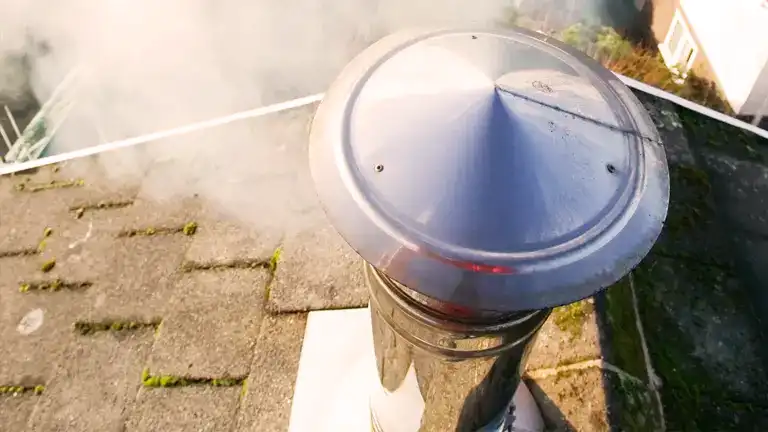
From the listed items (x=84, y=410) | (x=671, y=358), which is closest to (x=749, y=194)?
(x=671, y=358)

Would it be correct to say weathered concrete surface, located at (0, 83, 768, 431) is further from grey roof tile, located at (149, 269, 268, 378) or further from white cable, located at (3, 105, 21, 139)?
white cable, located at (3, 105, 21, 139)

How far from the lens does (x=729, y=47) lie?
11.4 feet

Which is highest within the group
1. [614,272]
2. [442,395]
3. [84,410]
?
[614,272]

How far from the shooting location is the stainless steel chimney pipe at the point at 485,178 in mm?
Answer: 1010

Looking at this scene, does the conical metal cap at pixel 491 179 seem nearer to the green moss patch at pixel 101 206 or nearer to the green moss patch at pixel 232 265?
the green moss patch at pixel 232 265

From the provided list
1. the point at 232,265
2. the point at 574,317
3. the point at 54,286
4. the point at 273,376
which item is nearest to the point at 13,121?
the point at 54,286

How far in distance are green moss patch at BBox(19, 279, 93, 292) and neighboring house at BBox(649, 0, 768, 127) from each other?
3.28 m

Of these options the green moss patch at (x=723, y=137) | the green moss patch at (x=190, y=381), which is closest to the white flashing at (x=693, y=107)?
the green moss patch at (x=723, y=137)

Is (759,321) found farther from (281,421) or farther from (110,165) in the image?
(110,165)

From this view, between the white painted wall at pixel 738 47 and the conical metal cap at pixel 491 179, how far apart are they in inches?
97.2

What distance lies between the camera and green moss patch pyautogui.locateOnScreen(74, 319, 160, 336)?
234 centimetres

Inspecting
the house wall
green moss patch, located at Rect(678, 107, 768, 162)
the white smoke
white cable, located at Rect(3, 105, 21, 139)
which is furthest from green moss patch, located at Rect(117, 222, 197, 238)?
the house wall

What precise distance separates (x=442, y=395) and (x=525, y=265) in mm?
642

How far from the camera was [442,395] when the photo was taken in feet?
4.99
